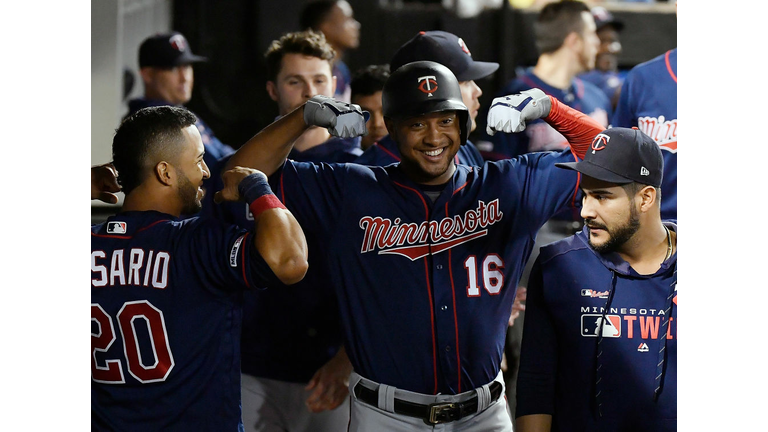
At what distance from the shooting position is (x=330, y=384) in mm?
2865

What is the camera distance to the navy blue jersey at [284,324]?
2998mm

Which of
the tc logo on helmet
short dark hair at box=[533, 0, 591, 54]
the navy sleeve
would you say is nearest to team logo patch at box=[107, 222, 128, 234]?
the tc logo on helmet

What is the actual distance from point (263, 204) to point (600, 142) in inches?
35.1

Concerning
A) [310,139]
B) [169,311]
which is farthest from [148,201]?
[310,139]

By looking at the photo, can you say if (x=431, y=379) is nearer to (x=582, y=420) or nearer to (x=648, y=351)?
(x=582, y=420)

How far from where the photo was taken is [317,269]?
2.97 m

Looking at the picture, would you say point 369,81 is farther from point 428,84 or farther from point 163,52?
point 163,52

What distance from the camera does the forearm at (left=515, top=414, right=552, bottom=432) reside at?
2.30m

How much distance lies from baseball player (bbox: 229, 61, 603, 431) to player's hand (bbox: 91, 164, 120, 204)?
39cm

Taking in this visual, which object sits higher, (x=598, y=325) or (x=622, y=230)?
(x=622, y=230)

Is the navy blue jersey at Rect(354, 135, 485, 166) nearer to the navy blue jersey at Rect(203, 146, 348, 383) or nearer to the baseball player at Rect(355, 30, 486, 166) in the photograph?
the baseball player at Rect(355, 30, 486, 166)
